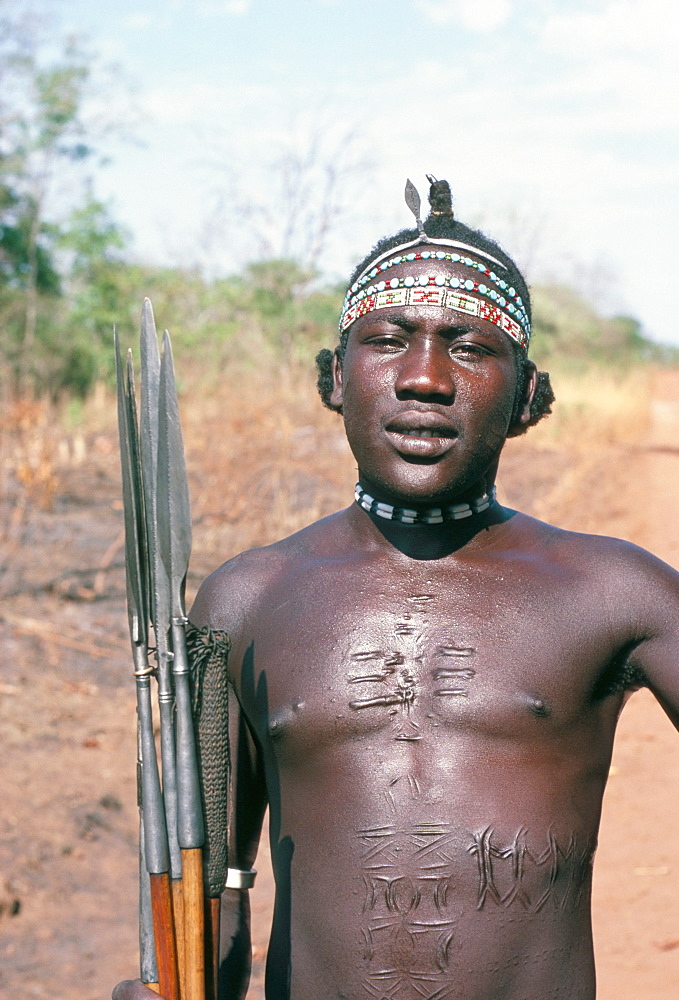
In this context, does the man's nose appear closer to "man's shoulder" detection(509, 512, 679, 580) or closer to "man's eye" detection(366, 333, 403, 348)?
"man's eye" detection(366, 333, 403, 348)

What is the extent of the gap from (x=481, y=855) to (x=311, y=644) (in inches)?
15.4

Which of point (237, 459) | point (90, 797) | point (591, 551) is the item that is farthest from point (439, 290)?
point (237, 459)

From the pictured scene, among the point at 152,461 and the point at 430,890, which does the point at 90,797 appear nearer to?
the point at 430,890

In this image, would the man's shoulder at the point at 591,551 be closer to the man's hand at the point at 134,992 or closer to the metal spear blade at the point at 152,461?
the metal spear blade at the point at 152,461

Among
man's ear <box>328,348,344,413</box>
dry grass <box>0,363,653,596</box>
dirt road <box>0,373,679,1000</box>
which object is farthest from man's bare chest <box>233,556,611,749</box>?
dry grass <box>0,363,653,596</box>

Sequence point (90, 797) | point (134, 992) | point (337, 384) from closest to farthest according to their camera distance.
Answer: point (134, 992) < point (337, 384) < point (90, 797)

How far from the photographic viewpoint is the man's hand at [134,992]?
4.48 ft

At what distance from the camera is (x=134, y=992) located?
4.51 feet

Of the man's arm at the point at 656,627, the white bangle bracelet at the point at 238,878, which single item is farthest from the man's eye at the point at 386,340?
the white bangle bracelet at the point at 238,878

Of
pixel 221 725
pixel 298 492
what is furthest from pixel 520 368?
pixel 298 492

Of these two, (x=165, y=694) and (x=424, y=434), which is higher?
(x=424, y=434)

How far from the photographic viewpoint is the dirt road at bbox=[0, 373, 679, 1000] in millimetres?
3453

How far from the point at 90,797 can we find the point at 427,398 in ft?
10.5

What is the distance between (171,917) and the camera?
4.46ft
